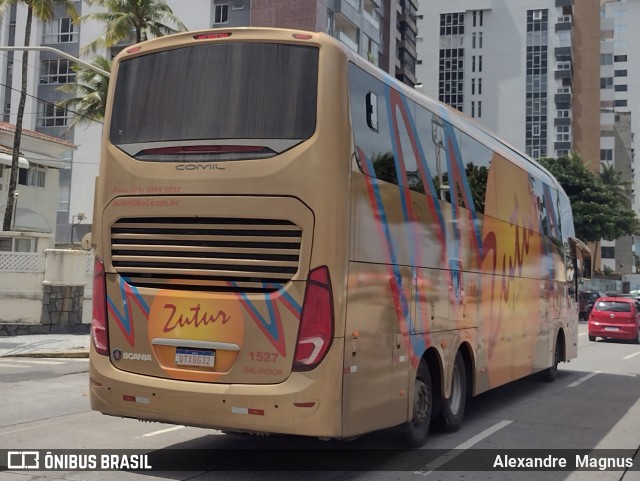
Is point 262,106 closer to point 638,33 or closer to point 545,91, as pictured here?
point 545,91

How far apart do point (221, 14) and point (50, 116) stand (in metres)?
12.6


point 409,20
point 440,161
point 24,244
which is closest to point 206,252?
point 440,161

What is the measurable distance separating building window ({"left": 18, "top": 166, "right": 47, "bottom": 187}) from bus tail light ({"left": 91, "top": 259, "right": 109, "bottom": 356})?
27.5 metres

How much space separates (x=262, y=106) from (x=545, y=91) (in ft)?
268

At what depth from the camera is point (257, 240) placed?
654 cm

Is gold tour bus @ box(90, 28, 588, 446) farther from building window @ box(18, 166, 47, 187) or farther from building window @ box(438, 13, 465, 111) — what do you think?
building window @ box(438, 13, 465, 111)

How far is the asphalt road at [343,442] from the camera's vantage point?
7086mm

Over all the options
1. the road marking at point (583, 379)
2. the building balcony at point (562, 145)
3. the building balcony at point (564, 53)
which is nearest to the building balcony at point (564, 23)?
the building balcony at point (564, 53)

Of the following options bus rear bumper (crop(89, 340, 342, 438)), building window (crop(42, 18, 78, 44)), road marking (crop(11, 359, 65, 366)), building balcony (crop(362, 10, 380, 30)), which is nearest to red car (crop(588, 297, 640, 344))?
road marking (crop(11, 359, 65, 366))

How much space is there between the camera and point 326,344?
20.8 ft

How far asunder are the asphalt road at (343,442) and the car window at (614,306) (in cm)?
1423

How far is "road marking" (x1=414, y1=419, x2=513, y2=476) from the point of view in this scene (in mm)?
7332

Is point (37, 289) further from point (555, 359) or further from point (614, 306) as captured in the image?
point (614, 306)

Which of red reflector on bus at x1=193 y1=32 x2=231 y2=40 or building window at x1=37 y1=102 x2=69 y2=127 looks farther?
building window at x1=37 y1=102 x2=69 y2=127
